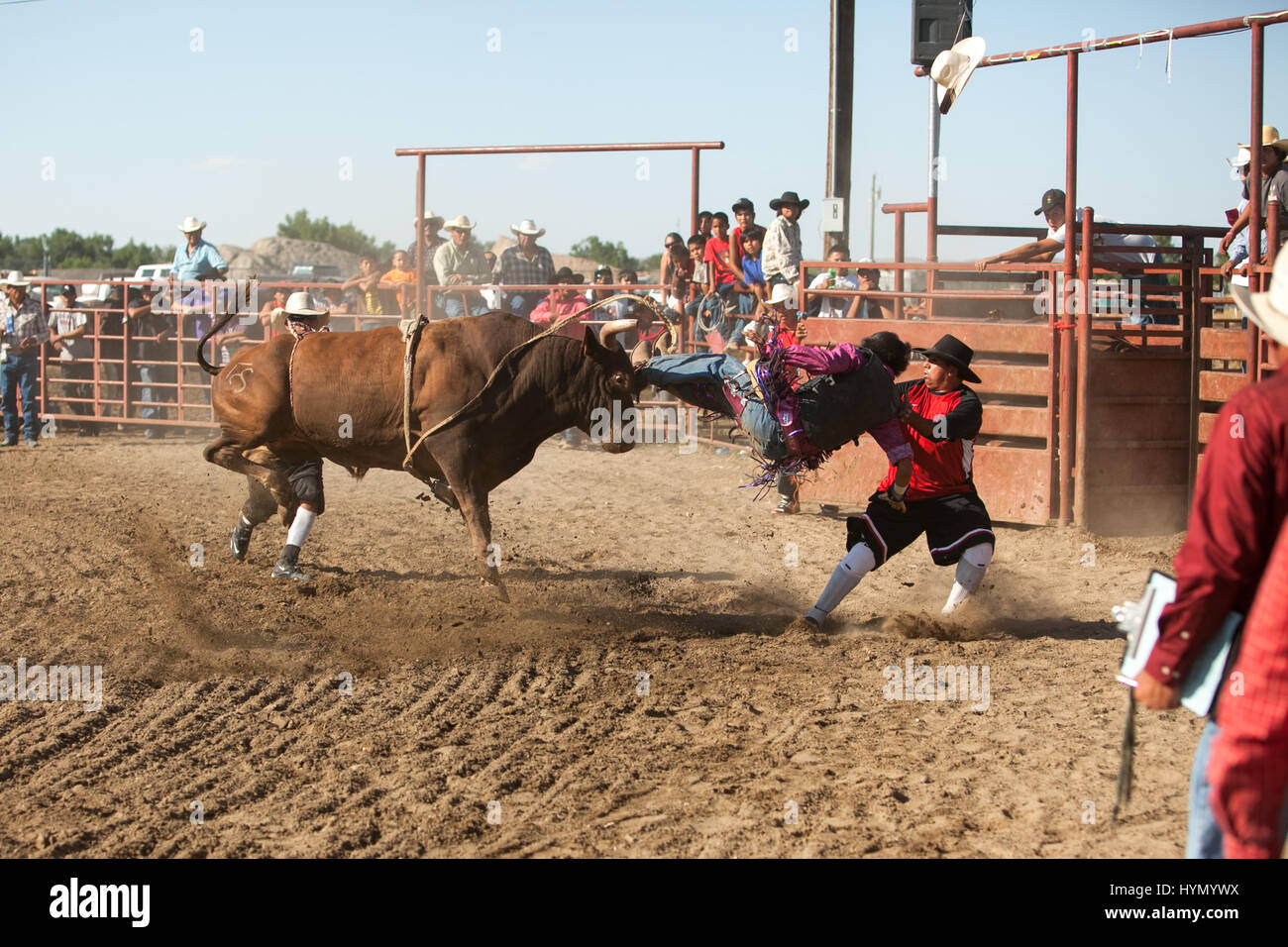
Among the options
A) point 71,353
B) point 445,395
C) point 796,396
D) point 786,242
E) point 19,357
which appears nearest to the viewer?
point 796,396

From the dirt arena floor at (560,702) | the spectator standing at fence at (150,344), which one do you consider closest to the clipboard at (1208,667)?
the dirt arena floor at (560,702)

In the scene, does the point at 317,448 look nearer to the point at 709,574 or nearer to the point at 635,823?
the point at 709,574

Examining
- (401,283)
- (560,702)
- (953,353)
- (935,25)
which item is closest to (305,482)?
(560,702)

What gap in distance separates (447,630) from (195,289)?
979cm

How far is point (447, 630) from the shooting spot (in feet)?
20.9

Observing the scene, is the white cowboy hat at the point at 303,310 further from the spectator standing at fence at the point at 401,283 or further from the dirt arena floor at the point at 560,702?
the spectator standing at fence at the point at 401,283

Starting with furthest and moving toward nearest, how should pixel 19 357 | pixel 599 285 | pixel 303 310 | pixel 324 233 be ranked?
pixel 324 233 < pixel 19 357 < pixel 599 285 < pixel 303 310

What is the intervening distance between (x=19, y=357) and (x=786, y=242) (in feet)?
29.2

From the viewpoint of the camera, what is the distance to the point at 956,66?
31.0ft

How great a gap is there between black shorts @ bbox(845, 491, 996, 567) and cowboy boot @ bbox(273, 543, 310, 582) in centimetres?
331

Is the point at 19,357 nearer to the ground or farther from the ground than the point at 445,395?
farther from the ground

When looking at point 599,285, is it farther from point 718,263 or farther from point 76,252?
point 76,252

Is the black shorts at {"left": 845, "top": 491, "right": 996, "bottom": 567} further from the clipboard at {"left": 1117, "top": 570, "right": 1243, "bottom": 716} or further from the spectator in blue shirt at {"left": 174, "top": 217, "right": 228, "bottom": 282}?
the spectator in blue shirt at {"left": 174, "top": 217, "right": 228, "bottom": 282}
